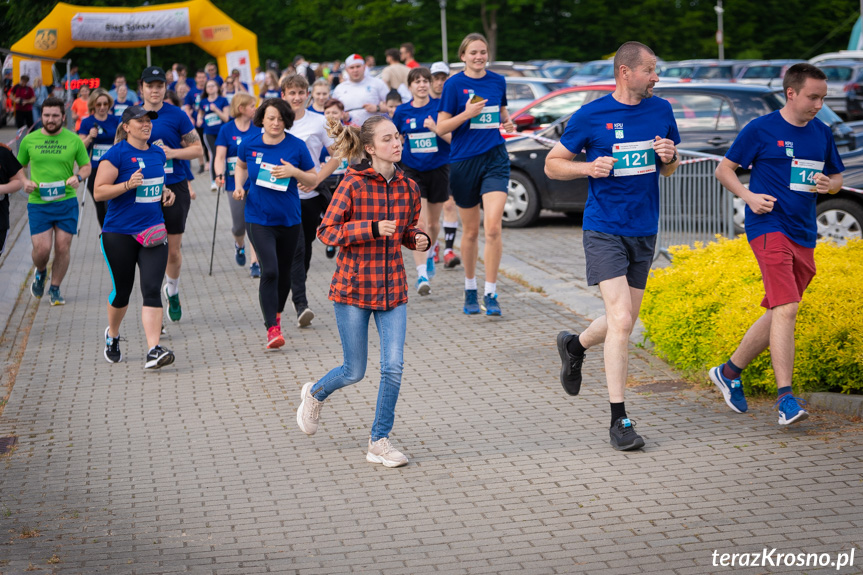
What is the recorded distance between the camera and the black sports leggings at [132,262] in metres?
7.79

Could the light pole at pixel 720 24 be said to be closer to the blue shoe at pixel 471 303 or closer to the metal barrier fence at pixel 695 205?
the metal barrier fence at pixel 695 205

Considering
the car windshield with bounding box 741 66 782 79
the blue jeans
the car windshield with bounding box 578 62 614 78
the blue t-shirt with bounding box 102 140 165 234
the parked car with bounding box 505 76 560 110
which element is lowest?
the blue jeans

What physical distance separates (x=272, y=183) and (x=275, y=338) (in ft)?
3.99

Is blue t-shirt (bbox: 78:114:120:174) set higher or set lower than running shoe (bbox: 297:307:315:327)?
higher

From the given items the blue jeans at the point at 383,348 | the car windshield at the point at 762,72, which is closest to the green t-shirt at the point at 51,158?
the blue jeans at the point at 383,348

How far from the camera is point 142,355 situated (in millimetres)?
8492

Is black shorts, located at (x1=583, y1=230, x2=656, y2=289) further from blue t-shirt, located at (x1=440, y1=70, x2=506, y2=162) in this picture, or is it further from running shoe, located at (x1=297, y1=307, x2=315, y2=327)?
running shoe, located at (x1=297, y1=307, x2=315, y2=327)

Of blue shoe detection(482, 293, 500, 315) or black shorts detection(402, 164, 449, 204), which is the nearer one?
blue shoe detection(482, 293, 500, 315)

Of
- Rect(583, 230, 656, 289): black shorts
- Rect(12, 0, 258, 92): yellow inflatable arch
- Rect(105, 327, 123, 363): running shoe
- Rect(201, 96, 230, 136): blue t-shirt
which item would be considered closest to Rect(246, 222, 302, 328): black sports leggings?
Rect(105, 327, 123, 363): running shoe

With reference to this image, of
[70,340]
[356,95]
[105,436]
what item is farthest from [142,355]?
[356,95]

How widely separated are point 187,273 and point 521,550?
8.40 meters

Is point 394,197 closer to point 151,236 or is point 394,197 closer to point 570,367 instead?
point 570,367

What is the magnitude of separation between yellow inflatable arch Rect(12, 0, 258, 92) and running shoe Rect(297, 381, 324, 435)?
2442 centimetres

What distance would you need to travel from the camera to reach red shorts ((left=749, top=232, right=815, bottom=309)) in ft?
19.0
